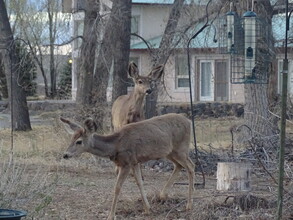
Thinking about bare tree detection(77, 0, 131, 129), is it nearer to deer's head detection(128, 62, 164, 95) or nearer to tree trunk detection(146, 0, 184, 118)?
tree trunk detection(146, 0, 184, 118)

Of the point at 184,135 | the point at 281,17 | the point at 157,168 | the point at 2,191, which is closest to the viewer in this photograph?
the point at 2,191

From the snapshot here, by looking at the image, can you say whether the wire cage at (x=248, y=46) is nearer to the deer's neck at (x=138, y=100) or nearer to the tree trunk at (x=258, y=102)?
the deer's neck at (x=138, y=100)

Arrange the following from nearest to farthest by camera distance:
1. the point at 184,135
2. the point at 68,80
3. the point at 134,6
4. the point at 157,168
Result: the point at 184,135
the point at 157,168
the point at 134,6
the point at 68,80

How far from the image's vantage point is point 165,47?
2005 centimetres

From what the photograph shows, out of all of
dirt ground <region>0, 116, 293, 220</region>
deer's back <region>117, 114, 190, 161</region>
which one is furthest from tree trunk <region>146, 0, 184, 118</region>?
deer's back <region>117, 114, 190, 161</region>

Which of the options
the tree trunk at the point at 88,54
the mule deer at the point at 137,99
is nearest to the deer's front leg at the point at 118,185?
the mule deer at the point at 137,99

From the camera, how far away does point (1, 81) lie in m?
47.1

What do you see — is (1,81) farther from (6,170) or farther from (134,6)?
(6,170)

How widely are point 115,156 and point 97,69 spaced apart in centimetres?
1216

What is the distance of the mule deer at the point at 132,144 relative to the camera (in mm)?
10258

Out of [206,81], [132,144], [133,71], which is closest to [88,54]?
[133,71]

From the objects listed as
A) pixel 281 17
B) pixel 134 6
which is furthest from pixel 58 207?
pixel 134 6

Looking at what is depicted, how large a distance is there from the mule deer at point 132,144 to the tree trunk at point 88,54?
9.92 m

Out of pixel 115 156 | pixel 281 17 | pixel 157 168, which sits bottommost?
pixel 157 168
